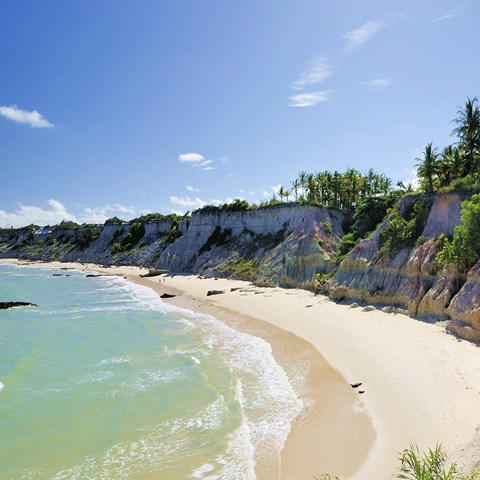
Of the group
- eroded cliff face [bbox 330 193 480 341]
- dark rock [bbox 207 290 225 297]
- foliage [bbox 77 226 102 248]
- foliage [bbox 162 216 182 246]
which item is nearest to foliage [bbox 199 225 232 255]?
foliage [bbox 162 216 182 246]

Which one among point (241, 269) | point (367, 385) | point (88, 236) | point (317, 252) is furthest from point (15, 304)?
point (88, 236)

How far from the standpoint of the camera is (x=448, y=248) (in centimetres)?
2442

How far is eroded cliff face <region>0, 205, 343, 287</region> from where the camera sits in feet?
147

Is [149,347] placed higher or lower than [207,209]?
lower

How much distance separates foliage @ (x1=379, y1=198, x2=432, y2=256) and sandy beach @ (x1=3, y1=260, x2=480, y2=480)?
265 inches

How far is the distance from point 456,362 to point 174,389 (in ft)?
40.6

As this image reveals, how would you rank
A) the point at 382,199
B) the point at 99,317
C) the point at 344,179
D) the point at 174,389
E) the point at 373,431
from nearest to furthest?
1. the point at 373,431
2. the point at 174,389
3. the point at 99,317
4. the point at 382,199
5. the point at 344,179

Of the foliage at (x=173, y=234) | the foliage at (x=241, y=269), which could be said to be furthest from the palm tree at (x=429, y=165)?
the foliage at (x=173, y=234)

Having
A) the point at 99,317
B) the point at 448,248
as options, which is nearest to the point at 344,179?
the point at 448,248

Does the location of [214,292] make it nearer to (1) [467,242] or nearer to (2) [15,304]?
(2) [15,304]

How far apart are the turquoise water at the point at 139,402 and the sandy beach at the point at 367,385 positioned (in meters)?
1.03

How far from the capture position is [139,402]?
1516 cm

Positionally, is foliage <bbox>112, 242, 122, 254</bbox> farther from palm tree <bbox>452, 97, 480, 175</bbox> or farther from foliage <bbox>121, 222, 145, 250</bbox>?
palm tree <bbox>452, 97, 480, 175</bbox>

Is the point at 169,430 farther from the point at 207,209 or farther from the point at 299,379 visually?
the point at 207,209
